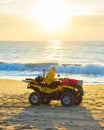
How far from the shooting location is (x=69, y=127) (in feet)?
32.2

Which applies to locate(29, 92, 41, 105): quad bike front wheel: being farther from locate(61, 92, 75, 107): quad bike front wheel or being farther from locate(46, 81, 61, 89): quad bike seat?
locate(61, 92, 75, 107): quad bike front wheel

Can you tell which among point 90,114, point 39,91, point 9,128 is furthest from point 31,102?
point 9,128

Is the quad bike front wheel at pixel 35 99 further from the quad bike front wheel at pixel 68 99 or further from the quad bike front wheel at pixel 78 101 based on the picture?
the quad bike front wheel at pixel 78 101

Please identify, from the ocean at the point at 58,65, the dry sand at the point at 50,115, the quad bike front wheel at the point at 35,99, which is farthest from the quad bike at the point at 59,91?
the ocean at the point at 58,65

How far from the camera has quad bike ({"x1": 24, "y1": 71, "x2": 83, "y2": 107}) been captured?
1309 centimetres

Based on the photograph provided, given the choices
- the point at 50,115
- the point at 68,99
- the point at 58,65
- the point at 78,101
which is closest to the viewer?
the point at 50,115

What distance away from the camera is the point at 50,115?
37.6 ft

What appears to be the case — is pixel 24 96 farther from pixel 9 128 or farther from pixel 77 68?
pixel 77 68

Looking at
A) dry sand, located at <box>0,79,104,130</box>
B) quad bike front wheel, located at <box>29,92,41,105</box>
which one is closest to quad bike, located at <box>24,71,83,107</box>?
quad bike front wheel, located at <box>29,92,41,105</box>

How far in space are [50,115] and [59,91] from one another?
1902mm

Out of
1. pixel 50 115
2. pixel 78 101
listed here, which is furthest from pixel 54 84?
pixel 50 115

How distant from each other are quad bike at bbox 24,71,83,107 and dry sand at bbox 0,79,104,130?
0.88 feet

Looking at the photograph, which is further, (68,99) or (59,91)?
(59,91)

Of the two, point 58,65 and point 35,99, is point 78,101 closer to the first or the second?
point 35,99
